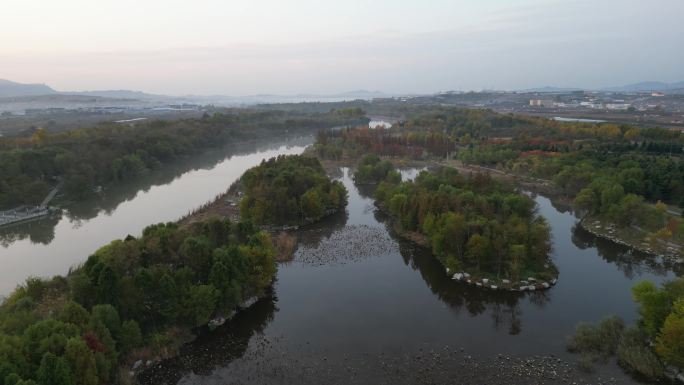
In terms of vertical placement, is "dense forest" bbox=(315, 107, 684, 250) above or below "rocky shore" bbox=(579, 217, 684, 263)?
above

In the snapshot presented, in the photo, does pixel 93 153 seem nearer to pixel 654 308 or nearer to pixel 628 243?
pixel 628 243

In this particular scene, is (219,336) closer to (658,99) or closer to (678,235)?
(678,235)

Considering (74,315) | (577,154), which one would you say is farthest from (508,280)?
(577,154)

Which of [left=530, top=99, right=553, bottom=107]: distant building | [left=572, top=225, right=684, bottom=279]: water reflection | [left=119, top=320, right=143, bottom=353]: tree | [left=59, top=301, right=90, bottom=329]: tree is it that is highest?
[left=530, top=99, right=553, bottom=107]: distant building

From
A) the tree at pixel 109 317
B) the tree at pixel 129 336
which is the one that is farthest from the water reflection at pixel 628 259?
the tree at pixel 109 317

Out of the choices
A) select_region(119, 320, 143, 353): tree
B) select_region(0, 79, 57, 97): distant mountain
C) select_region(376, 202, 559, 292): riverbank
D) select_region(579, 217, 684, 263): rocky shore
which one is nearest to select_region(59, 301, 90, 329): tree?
select_region(119, 320, 143, 353): tree

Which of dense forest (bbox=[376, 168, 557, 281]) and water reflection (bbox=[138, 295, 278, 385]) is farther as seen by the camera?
dense forest (bbox=[376, 168, 557, 281])

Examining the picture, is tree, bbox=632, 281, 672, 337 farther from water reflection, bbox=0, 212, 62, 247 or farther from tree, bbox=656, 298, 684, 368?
water reflection, bbox=0, 212, 62, 247
